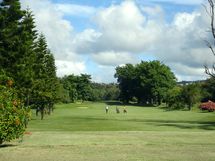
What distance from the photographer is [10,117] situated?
22125 mm

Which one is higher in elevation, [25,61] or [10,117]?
[25,61]

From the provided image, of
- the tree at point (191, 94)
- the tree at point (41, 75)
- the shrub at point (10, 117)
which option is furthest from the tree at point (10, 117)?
the tree at point (191, 94)

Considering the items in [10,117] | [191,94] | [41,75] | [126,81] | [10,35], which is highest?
[126,81]

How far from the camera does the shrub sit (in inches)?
864

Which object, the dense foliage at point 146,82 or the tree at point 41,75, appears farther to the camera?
the dense foliage at point 146,82

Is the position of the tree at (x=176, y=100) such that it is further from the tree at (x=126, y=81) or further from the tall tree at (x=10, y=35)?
the tall tree at (x=10, y=35)

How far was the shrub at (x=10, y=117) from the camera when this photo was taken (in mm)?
21938

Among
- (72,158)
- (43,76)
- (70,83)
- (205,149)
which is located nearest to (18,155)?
(72,158)

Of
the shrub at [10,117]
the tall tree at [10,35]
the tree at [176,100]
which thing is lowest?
the shrub at [10,117]

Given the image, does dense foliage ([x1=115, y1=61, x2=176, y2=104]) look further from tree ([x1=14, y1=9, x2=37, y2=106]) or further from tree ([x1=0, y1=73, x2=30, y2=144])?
tree ([x1=0, y1=73, x2=30, y2=144])

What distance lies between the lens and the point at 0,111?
22.0 meters

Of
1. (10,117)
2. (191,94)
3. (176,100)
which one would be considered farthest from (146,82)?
Result: (10,117)

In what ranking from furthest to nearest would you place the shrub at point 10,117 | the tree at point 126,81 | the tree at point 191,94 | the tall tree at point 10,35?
the tree at point 126,81, the tree at point 191,94, the tall tree at point 10,35, the shrub at point 10,117

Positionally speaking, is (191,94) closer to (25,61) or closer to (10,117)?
(25,61)
